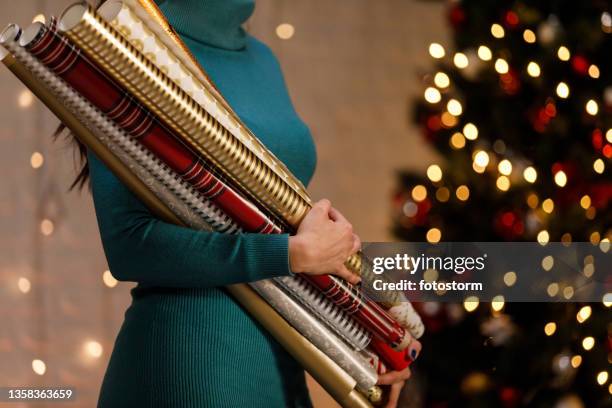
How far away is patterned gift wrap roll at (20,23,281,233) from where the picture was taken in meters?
0.65

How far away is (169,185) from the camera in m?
0.76

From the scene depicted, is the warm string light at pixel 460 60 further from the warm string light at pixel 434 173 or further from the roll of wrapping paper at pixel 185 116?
the roll of wrapping paper at pixel 185 116

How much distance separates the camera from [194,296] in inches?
32.5

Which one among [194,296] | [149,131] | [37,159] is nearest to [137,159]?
[149,131]

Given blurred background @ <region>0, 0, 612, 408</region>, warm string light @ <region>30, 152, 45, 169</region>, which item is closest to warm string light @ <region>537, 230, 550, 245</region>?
blurred background @ <region>0, 0, 612, 408</region>

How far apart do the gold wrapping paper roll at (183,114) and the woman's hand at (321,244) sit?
0.06ft

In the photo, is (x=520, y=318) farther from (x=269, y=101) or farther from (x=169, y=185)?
(x=169, y=185)

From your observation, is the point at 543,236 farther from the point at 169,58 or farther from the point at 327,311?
the point at 169,58

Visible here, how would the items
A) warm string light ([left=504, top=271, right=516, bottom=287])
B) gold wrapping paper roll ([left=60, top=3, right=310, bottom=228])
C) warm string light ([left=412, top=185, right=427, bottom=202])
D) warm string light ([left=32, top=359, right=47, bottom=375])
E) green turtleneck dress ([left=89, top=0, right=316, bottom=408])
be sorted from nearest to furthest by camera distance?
gold wrapping paper roll ([left=60, top=3, right=310, bottom=228]), green turtleneck dress ([left=89, top=0, right=316, bottom=408]), warm string light ([left=504, top=271, right=516, bottom=287]), warm string light ([left=412, top=185, right=427, bottom=202]), warm string light ([left=32, top=359, right=47, bottom=375])

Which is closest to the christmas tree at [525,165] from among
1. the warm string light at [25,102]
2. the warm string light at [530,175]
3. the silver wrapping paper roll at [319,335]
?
the warm string light at [530,175]

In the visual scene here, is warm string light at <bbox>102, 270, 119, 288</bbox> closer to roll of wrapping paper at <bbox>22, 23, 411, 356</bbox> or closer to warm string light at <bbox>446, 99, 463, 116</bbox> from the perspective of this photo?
warm string light at <bbox>446, 99, 463, 116</bbox>

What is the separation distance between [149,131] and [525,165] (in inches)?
30.2

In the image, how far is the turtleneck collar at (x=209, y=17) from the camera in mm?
893

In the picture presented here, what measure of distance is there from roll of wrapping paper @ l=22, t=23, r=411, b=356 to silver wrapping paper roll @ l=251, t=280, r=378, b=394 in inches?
1.4
